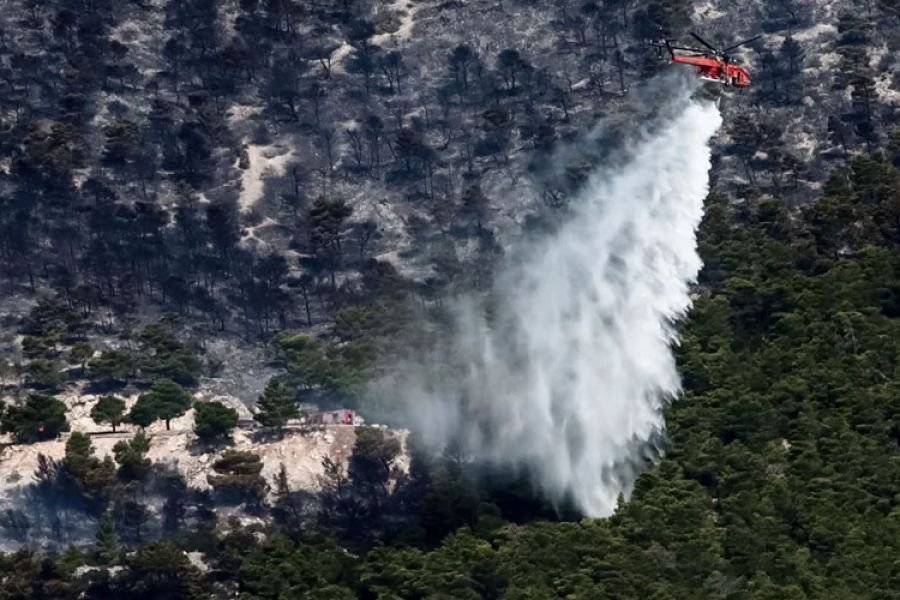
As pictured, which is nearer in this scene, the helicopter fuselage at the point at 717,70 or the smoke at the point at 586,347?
the helicopter fuselage at the point at 717,70

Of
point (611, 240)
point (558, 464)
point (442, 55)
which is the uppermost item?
point (442, 55)

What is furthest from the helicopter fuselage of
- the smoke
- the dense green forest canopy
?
the dense green forest canopy

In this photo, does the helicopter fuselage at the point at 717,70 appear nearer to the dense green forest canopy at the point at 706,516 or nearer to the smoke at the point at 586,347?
the smoke at the point at 586,347

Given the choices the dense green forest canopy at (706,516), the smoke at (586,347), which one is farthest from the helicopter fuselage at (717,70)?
the dense green forest canopy at (706,516)

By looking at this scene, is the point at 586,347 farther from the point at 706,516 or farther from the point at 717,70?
the point at 717,70

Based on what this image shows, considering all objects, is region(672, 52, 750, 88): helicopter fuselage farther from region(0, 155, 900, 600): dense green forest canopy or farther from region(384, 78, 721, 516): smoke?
region(0, 155, 900, 600): dense green forest canopy

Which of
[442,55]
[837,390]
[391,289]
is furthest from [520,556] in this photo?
[442,55]

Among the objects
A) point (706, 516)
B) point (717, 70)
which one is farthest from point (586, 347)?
point (717, 70)

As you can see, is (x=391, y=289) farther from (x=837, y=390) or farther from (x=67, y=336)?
(x=837, y=390)
